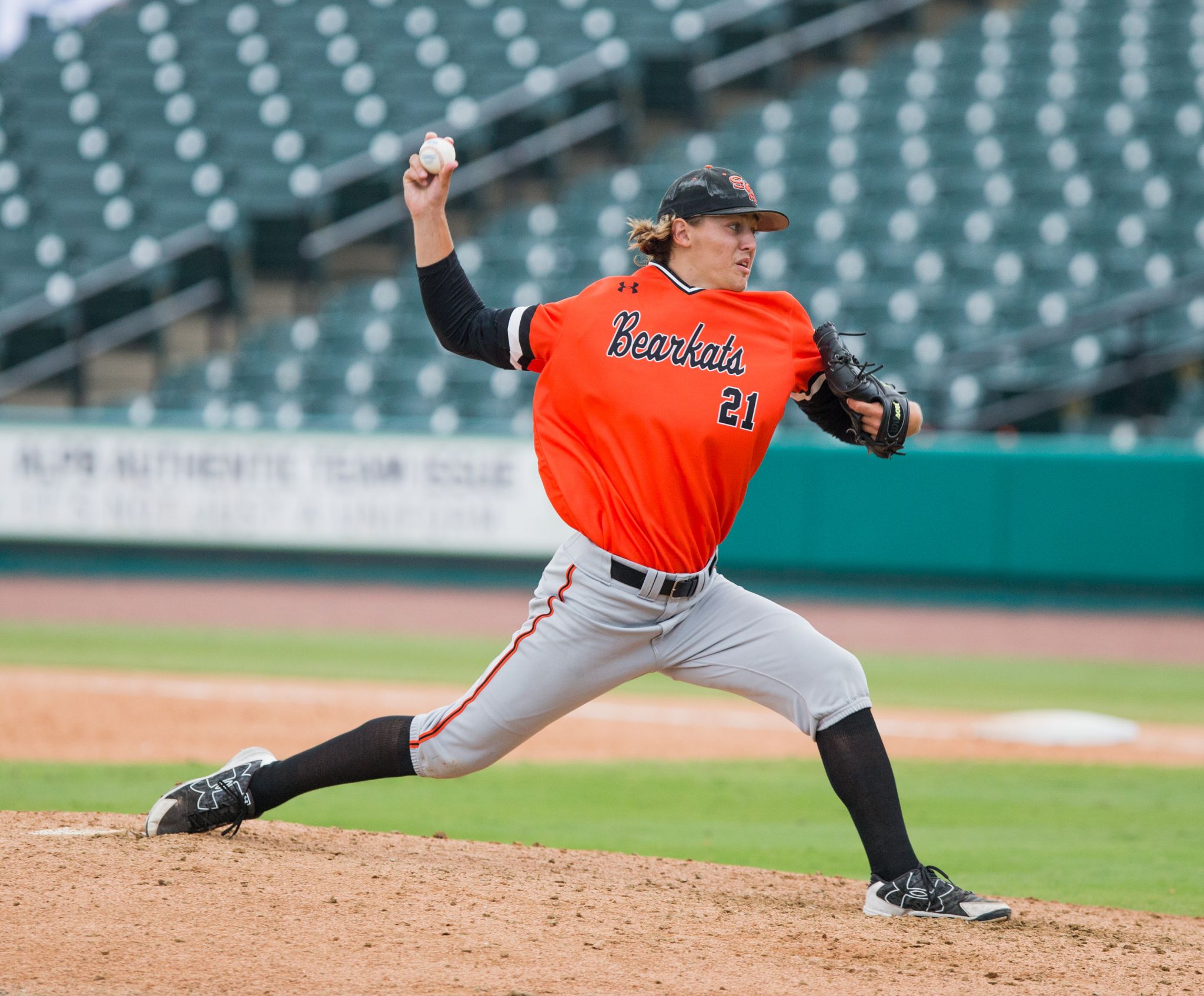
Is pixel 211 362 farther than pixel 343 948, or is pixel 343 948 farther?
pixel 211 362

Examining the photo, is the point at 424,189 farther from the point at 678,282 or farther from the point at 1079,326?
the point at 1079,326

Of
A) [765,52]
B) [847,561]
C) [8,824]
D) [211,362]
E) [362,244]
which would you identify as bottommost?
[8,824]

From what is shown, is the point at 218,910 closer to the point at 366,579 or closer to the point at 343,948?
the point at 343,948

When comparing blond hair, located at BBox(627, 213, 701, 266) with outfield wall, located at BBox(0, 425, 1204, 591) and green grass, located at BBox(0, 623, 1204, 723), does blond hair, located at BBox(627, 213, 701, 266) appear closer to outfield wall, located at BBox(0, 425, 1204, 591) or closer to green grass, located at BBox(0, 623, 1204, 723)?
green grass, located at BBox(0, 623, 1204, 723)

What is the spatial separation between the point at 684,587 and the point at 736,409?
47 centimetres

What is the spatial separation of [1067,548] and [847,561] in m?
1.81

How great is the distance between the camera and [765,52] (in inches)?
740

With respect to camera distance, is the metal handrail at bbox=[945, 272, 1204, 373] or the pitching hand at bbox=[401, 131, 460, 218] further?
the metal handrail at bbox=[945, 272, 1204, 373]

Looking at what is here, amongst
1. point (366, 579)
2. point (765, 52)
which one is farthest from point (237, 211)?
point (765, 52)

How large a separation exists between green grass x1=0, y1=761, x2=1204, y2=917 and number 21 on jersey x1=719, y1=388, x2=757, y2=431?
1.77m

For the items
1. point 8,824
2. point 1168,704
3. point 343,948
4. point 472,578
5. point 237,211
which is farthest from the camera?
point 237,211

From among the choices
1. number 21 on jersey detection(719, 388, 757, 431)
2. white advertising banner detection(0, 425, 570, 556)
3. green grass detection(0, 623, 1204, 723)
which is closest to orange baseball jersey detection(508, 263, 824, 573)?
number 21 on jersey detection(719, 388, 757, 431)

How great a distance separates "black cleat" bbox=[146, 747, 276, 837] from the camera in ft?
13.3

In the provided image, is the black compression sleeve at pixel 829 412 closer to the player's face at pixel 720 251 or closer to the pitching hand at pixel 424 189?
the player's face at pixel 720 251
